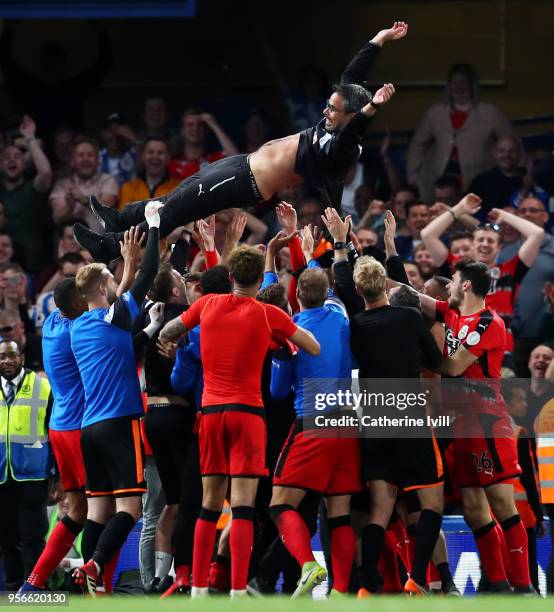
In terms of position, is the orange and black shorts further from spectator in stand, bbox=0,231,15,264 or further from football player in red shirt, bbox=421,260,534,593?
spectator in stand, bbox=0,231,15,264

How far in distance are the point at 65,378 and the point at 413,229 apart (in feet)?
15.0

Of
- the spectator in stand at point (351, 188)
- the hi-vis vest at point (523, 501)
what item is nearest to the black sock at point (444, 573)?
the hi-vis vest at point (523, 501)

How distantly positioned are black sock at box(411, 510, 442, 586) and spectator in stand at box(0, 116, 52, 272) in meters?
6.59

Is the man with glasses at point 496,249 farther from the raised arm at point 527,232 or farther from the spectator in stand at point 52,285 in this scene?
the spectator in stand at point 52,285

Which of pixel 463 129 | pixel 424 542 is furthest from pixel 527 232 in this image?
pixel 424 542

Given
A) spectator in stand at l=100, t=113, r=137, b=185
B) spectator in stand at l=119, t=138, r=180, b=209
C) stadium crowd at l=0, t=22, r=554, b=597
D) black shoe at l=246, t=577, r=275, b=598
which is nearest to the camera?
stadium crowd at l=0, t=22, r=554, b=597

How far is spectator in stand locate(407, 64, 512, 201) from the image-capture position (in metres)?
14.2

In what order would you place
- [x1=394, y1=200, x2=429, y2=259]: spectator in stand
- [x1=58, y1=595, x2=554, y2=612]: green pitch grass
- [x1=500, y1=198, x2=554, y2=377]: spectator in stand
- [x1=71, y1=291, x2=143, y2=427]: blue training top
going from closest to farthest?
1. [x1=58, y1=595, x2=554, y2=612]: green pitch grass
2. [x1=71, y1=291, x2=143, y2=427]: blue training top
3. [x1=500, y1=198, x2=554, y2=377]: spectator in stand
4. [x1=394, y1=200, x2=429, y2=259]: spectator in stand

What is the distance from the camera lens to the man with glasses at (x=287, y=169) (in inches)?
361

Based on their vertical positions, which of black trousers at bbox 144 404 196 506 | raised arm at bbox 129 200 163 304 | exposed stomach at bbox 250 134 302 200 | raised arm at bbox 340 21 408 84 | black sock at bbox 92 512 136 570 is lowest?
black sock at bbox 92 512 136 570

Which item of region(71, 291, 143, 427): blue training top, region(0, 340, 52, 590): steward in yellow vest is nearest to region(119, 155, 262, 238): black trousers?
region(71, 291, 143, 427): blue training top

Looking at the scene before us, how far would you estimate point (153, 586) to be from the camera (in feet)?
31.2

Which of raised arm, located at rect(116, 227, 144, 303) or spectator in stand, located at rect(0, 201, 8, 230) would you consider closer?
raised arm, located at rect(116, 227, 144, 303)

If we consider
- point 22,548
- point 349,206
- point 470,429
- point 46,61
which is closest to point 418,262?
point 349,206
